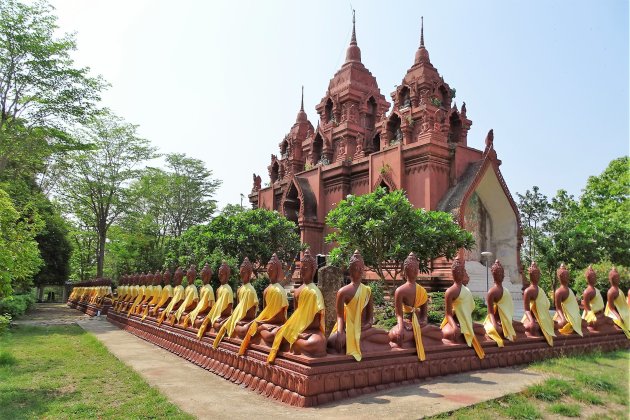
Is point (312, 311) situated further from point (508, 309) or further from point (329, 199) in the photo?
point (329, 199)

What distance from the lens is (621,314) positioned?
11078mm

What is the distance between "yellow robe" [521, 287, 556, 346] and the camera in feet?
29.7

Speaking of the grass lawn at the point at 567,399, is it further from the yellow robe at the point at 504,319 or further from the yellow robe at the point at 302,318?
the yellow robe at the point at 302,318

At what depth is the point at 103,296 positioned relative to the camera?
904 inches

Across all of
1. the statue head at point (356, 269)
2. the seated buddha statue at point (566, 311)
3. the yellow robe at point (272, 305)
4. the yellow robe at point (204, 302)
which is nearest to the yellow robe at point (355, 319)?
the statue head at point (356, 269)

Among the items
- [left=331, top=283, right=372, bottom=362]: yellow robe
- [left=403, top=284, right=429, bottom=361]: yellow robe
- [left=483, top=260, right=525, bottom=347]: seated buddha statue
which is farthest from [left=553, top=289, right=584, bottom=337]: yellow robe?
[left=331, top=283, right=372, bottom=362]: yellow robe

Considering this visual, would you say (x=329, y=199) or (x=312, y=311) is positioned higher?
(x=329, y=199)

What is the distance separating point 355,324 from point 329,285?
12.3ft

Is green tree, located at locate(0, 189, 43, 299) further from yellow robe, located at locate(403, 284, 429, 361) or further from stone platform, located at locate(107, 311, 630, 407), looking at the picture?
yellow robe, located at locate(403, 284, 429, 361)

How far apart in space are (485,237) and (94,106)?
18220 mm

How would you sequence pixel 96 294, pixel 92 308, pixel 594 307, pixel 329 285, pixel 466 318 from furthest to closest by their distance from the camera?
pixel 96 294 < pixel 92 308 < pixel 594 307 < pixel 329 285 < pixel 466 318

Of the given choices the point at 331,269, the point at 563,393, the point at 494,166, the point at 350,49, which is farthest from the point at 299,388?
the point at 350,49

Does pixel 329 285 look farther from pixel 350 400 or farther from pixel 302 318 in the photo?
pixel 350 400

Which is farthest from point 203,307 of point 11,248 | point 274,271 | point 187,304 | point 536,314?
point 536,314
